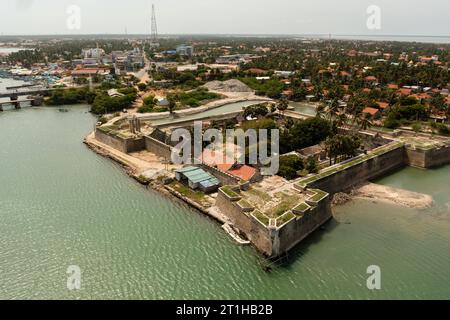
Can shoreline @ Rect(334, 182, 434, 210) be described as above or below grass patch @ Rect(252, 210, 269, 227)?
below

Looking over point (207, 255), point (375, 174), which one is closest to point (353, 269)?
point (207, 255)

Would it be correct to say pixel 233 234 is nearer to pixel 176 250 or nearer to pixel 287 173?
pixel 176 250

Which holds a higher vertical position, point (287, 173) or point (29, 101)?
point (29, 101)

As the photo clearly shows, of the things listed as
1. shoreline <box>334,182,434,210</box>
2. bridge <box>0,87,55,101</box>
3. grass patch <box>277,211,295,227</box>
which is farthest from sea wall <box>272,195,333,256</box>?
bridge <box>0,87,55,101</box>

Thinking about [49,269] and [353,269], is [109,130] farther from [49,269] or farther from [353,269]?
[353,269]

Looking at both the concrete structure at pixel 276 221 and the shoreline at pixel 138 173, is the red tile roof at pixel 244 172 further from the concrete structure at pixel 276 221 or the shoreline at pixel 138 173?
the shoreline at pixel 138 173

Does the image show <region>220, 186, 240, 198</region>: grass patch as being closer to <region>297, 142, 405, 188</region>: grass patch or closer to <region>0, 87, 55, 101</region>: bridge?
<region>297, 142, 405, 188</region>: grass patch

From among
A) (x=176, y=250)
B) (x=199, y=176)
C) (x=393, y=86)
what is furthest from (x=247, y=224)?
(x=393, y=86)
